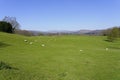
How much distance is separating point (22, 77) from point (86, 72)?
19.3ft

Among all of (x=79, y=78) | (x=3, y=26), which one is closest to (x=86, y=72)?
(x=79, y=78)

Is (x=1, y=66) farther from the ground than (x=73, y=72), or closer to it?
farther from the ground

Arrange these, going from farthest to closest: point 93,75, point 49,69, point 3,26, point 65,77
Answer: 1. point 3,26
2. point 49,69
3. point 93,75
4. point 65,77

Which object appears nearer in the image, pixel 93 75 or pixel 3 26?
pixel 93 75

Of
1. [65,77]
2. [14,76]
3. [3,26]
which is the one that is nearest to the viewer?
[14,76]

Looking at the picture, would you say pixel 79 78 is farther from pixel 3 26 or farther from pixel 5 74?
pixel 3 26

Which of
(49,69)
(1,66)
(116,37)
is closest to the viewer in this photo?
(1,66)

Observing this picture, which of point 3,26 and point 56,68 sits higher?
point 3,26

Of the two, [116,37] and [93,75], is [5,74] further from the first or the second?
[116,37]

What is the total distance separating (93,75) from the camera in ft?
40.1

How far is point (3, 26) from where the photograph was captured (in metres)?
45.5

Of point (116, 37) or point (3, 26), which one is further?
point (116, 37)

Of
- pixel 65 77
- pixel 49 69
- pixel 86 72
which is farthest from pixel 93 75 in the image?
pixel 49 69

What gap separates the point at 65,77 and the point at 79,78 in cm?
75
